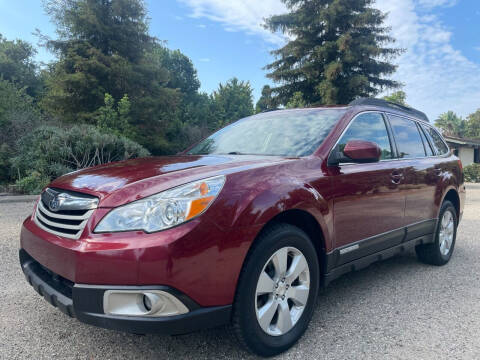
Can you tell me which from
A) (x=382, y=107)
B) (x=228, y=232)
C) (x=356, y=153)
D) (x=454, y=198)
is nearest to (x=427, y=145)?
(x=454, y=198)

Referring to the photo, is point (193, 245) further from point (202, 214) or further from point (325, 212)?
point (325, 212)

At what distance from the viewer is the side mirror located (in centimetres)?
265

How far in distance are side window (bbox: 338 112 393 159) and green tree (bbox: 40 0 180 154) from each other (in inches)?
661

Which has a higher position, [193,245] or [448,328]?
[193,245]

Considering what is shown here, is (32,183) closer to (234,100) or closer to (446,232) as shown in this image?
(446,232)

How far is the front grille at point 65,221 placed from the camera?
6.36 ft

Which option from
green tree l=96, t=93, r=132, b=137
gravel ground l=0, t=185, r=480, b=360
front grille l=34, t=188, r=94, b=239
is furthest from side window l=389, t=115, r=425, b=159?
green tree l=96, t=93, r=132, b=137

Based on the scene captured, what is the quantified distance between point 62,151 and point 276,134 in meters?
8.07

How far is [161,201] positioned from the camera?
187cm

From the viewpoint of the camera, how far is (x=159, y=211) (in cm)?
183

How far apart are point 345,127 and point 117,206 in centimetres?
198

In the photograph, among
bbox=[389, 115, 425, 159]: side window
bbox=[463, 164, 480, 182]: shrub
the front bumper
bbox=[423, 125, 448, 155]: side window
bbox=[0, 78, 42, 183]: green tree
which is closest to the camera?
the front bumper

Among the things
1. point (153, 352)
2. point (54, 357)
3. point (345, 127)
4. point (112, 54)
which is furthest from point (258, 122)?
point (112, 54)

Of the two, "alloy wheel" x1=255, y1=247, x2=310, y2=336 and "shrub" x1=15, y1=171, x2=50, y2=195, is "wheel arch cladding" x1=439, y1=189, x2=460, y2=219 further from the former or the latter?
"shrub" x1=15, y1=171, x2=50, y2=195
